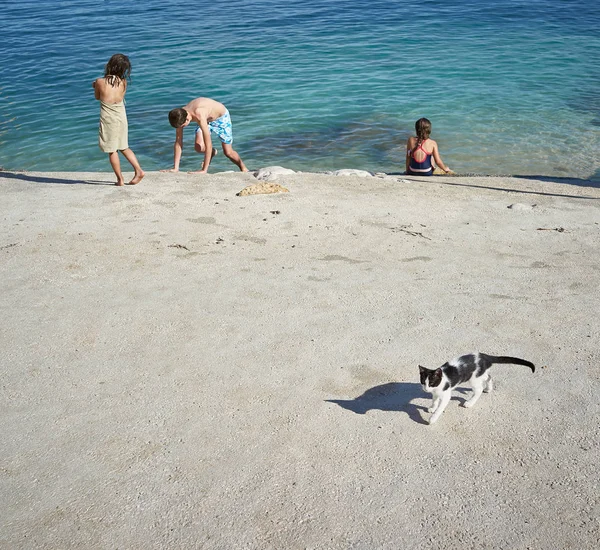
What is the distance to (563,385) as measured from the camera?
13.0 feet

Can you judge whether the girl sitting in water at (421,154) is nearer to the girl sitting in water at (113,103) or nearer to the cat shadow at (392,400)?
the girl sitting in water at (113,103)

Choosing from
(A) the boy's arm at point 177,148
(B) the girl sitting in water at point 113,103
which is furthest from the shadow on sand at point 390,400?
(A) the boy's arm at point 177,148

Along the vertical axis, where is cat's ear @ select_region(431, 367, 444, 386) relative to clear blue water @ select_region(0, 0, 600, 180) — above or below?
above

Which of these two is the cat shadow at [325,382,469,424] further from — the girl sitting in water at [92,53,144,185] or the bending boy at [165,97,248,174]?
the bending boy at [165,97,248,174]

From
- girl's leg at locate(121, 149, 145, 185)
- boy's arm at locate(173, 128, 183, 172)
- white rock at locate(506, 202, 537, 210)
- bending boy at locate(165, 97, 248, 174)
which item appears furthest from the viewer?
boy's arm at locate(173, 128, 183, 172)

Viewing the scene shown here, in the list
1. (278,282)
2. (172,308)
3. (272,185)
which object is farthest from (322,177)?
(172,308)

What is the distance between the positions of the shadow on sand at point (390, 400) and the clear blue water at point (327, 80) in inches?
305

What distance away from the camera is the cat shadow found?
379 cm

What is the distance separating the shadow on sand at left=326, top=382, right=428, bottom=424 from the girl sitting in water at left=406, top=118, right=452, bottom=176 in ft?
19.5

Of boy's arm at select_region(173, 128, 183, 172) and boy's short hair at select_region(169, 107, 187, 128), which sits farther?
boy's arm at select_region(173, 128, 183, 172)

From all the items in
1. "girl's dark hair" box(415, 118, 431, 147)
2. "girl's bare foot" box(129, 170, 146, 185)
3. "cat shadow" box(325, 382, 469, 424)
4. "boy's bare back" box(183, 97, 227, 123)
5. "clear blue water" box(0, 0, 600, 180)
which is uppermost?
"boy's bare back" box(183, 97, 227, 123)

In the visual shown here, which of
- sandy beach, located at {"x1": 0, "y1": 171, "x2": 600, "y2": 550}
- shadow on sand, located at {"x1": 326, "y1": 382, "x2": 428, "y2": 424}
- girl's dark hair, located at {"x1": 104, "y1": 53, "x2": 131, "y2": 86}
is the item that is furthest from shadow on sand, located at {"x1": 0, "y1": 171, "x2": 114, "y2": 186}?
shadow on sand, located at {"x1": 326, "y1": 382, "x2": 428, "y2": 424}

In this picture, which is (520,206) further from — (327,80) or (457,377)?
(327,80)

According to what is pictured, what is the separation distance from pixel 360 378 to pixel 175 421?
1.14m
